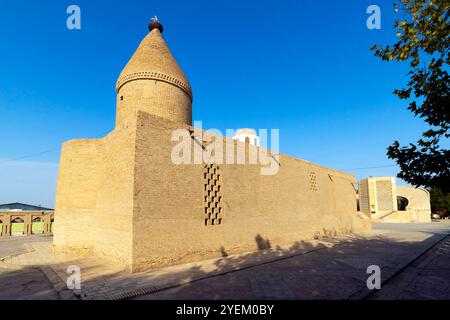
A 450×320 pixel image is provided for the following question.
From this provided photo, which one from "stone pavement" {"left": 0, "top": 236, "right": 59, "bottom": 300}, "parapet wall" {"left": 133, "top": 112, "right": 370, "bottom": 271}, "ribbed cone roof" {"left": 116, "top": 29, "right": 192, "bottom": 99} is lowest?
"stone pavement" {"left": 0, "top": 236, "right": 59, "bottom": 300}

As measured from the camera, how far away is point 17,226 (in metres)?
22.8

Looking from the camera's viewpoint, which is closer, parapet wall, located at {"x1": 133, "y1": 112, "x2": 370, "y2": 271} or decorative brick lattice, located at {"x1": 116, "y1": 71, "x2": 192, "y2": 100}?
parapet wall, located at {"x1": 133, "y1": 112, "x2": 370, "y2": 271}

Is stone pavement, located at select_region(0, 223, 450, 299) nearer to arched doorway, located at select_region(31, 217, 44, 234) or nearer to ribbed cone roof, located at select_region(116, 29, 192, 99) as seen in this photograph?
ribbed cone roof, located at select_region(116, 29, 192, 99)

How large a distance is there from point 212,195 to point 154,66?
6678 millimetres

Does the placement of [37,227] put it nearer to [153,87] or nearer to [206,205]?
[153,87]

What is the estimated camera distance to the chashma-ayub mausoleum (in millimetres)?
7305

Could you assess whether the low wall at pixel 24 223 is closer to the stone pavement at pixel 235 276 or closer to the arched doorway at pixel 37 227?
the arched doorway at pixel 37 227

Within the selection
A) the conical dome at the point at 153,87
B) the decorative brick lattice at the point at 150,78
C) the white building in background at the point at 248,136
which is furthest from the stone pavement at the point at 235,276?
the white building in background at the point at 248,136

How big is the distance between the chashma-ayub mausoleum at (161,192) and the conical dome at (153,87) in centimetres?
5

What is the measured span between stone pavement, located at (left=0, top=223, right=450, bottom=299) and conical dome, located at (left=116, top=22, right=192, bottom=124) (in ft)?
21.0

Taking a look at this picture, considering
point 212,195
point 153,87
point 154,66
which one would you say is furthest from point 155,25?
point 212,195

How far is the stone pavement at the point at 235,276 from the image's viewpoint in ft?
17.4

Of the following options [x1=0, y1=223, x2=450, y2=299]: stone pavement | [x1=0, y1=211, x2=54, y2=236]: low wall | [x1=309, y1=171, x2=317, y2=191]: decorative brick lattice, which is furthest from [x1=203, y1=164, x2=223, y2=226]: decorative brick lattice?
[x1=0, y1=211, x2=54, y2=236]: low wall
